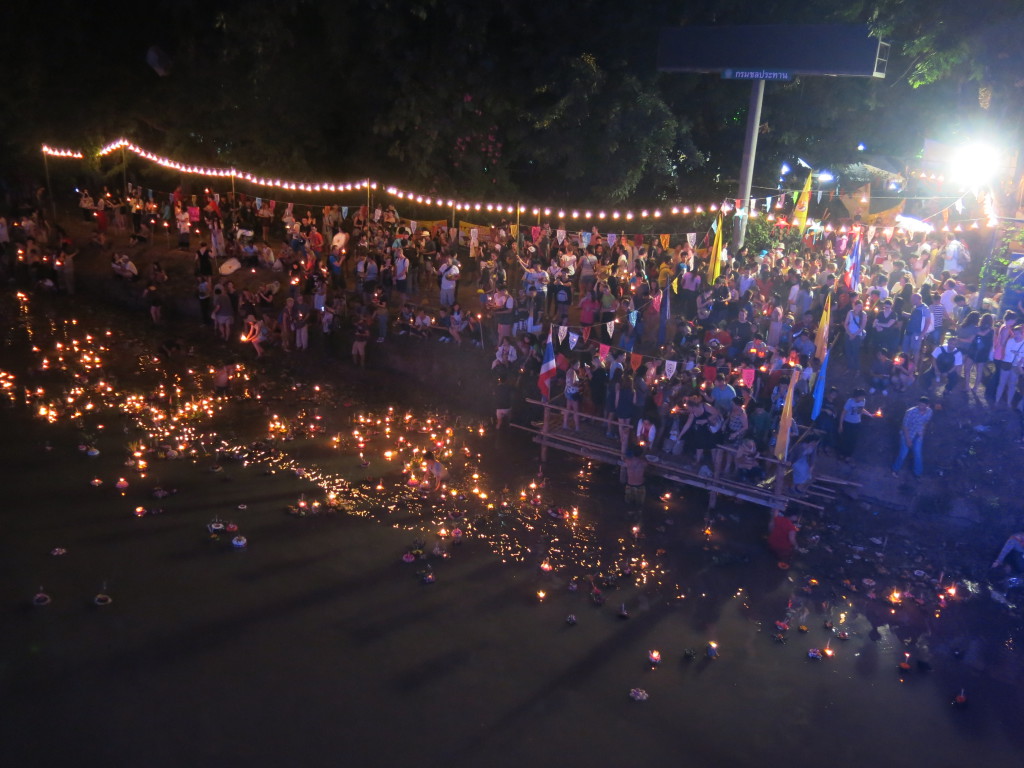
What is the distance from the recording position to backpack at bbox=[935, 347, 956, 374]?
46.4ft

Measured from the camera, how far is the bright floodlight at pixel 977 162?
21.6 metres

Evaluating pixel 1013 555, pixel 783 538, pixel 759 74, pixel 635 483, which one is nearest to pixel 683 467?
pixel 635 483

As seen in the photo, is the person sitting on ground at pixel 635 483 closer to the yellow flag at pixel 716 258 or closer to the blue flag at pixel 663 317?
the blue flag at pixel 663 317

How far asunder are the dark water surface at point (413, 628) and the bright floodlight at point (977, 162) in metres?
14.6

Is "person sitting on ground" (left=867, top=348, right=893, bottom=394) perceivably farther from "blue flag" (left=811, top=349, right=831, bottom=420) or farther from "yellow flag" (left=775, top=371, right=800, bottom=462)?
"yellow flag" (left=775, top=371, right=800, bottom=462)

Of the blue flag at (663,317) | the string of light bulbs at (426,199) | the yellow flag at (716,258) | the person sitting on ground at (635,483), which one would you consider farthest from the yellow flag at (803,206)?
the person sitting on ground at (635,483)

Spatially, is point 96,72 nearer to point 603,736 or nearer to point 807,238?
point 807,238

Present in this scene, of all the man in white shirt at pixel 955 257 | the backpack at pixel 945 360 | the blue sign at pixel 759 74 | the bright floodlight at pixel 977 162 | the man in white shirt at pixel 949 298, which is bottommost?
the backpack at pixel 945 360

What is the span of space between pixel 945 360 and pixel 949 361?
64 mm

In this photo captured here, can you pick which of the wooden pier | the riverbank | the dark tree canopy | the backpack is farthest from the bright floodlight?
the wooden pier

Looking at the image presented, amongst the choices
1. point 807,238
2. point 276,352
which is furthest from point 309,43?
point 807,238

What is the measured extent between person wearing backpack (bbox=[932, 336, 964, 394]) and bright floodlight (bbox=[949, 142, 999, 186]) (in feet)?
32.8

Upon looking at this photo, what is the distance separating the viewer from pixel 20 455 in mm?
13289

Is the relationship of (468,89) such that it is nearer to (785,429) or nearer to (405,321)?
(405,321)
